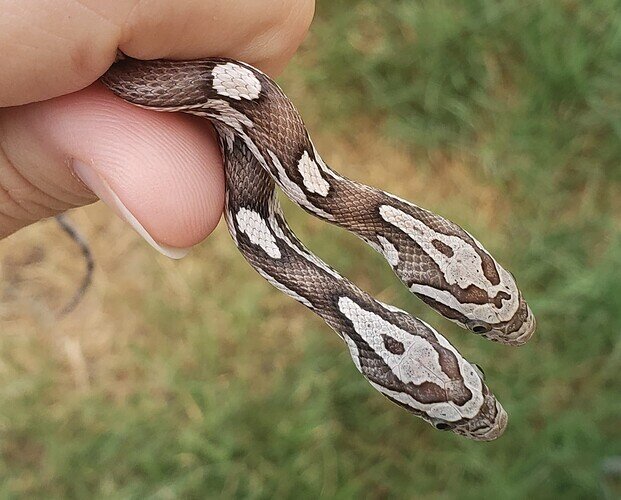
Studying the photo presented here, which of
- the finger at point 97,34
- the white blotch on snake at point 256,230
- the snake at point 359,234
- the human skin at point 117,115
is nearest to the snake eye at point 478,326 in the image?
the snake at point 359,234

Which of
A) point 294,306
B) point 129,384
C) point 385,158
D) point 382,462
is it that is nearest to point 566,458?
point 382,462

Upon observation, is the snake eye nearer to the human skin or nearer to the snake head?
the snake head

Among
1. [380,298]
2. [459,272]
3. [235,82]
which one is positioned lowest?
[380,298]

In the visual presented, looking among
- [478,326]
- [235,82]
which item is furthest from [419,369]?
[235,82]

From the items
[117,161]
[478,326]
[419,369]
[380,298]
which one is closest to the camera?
[117,161]

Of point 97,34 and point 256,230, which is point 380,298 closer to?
point 256,230

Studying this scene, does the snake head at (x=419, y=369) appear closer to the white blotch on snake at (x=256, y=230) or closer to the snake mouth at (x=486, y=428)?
the snake mouth at (x=486, y=428)

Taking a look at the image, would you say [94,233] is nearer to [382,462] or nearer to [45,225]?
[45,225]
